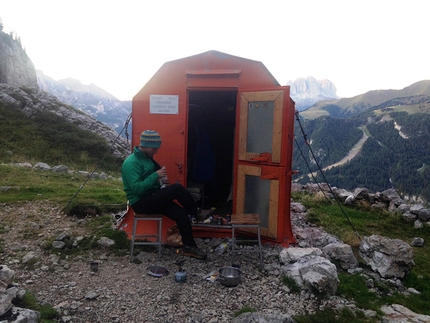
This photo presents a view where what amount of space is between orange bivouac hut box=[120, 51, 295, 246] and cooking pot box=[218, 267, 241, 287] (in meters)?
1.37

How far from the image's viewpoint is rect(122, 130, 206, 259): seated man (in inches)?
200

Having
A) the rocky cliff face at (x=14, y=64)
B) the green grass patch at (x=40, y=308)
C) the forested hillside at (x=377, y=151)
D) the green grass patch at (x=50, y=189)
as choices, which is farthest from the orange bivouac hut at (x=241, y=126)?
the forested hillside at (x=377, y=151)

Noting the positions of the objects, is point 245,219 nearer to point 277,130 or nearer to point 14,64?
point 277,130

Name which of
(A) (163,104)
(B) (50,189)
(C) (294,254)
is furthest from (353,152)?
(C) (294,254)

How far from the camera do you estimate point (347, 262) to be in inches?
205

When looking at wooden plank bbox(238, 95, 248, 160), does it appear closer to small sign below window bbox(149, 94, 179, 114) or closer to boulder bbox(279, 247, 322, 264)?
small sign below window bbox(149, 94, 179, 114)

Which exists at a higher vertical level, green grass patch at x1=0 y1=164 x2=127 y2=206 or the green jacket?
the green jacket

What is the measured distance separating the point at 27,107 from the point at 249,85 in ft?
87.1

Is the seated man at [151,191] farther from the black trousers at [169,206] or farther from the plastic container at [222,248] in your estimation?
the plastic container at [222,248]

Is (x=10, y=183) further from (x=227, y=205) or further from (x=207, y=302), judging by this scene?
(x=207, y=302)

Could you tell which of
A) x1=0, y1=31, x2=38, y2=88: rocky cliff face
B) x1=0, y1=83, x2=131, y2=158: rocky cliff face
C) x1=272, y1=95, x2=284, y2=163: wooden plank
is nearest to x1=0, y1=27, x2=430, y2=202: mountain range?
x1=0, y1=31, x2=38, y2=88: rocky cliff face

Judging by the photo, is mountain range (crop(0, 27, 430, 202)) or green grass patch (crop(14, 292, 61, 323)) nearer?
green grass patch (crop(14, 292, 61, 323))

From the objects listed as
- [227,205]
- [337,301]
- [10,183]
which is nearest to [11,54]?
[10,183]

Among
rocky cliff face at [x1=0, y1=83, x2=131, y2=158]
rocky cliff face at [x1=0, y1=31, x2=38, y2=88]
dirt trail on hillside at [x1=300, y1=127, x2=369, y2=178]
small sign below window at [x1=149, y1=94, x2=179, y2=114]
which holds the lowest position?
dirt trail on hillside at [x1=300, y1=127, x2=369, y2=178]
